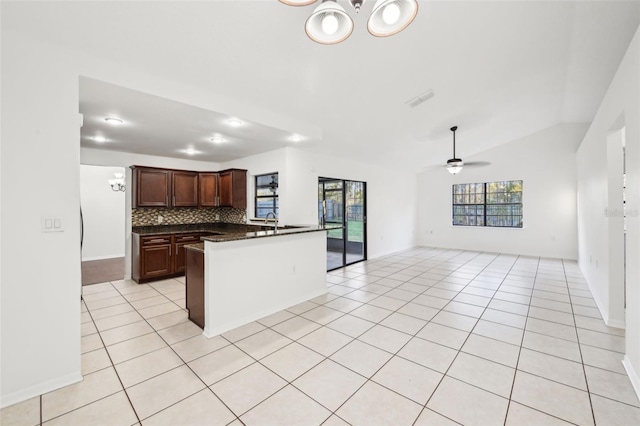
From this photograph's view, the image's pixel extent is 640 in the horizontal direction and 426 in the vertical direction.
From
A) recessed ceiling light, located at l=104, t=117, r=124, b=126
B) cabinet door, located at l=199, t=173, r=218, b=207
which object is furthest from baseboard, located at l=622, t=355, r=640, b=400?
cabinet door, located at l=199, t=173, r=218, b=207

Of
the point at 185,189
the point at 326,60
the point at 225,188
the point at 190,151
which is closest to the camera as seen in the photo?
the point at 326,60

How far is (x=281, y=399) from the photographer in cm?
191

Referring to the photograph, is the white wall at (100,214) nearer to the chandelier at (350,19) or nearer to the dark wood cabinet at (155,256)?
the dark wood cabinet at (155,256)

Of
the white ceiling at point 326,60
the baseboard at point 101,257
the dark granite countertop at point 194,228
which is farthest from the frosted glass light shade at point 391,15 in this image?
the baseboard at point 101,257

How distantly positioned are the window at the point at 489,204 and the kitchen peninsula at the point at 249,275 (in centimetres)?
614

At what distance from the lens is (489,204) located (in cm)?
785

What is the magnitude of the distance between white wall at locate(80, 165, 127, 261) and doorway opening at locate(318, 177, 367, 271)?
5.02 m

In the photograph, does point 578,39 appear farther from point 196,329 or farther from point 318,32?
point 196,329

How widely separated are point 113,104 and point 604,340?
5.55m

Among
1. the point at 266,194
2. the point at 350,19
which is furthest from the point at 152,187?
the point at 350,19

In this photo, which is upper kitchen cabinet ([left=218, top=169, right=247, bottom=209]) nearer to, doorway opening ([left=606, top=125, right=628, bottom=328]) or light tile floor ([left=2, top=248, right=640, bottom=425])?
light tile floor ([left=2, top=248, right=640, bottom=425])

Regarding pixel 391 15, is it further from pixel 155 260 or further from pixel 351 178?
pixel 155 260

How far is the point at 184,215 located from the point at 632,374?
6.70 meters

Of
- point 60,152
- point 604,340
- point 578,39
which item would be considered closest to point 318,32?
point 60,152
